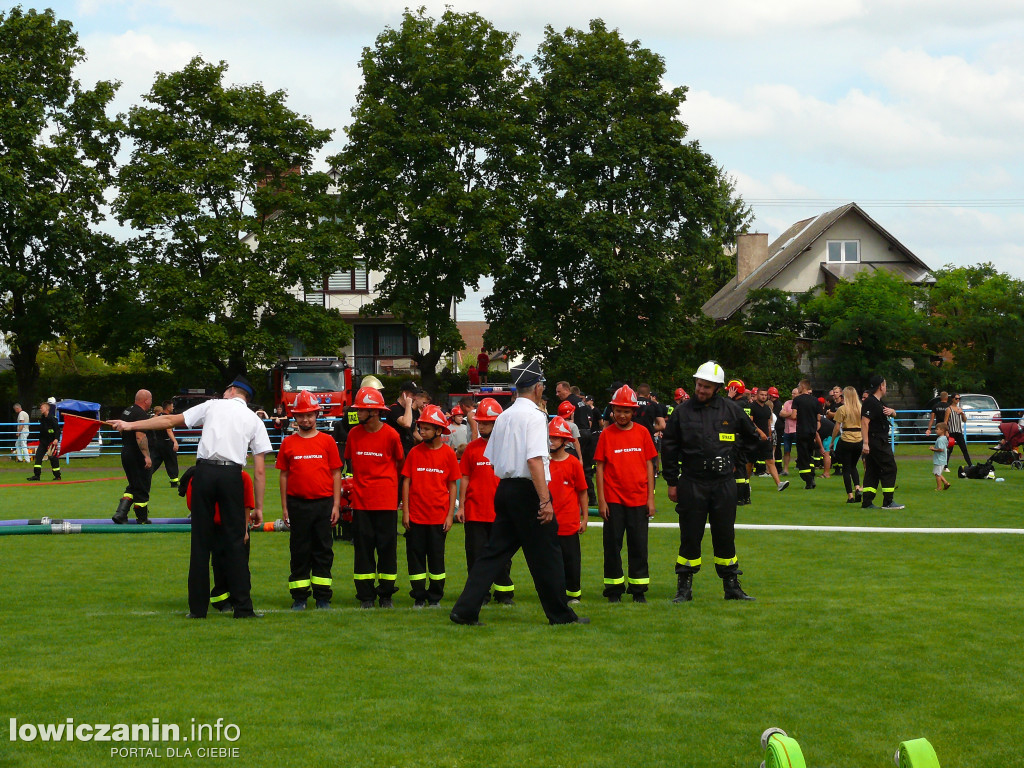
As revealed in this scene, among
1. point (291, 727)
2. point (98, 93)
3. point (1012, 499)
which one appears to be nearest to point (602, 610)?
A: point (291, 727)

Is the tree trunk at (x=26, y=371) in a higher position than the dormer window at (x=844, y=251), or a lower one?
lower

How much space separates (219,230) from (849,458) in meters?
31.1

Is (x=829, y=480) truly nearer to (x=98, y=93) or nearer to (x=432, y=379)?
(x=432, y=379)

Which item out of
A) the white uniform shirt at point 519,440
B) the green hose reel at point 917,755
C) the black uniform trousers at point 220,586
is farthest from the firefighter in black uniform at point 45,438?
the green hose reel at point 917,755

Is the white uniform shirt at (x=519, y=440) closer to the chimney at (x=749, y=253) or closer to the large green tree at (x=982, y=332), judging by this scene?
the large green tree at (x=982, y=332)

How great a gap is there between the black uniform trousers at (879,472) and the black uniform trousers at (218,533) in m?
12.0

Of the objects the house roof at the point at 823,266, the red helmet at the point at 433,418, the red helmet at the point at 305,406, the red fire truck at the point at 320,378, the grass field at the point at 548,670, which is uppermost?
the house roof at the point at 823,266

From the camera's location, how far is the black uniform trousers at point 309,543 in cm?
1009

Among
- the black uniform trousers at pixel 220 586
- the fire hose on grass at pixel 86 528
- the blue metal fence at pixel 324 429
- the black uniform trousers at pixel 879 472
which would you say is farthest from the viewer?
the blue metal fence at pixel 324 429

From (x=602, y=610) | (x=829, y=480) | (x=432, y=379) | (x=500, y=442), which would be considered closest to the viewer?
(x=500, y=442)

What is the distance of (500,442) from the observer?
30.3 ft

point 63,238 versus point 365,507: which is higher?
point 63,238

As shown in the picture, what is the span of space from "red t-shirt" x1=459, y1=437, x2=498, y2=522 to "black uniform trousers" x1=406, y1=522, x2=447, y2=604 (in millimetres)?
367

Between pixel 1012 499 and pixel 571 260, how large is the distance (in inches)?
1094
